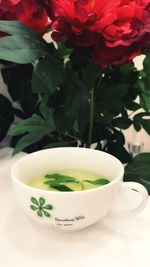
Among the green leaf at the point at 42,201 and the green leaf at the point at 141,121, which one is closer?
the green leaf at the point at 42,201

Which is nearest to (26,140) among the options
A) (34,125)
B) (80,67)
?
(34,125)

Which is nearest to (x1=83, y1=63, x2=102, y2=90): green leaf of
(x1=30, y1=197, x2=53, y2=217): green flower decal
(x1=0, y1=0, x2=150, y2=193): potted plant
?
(x1=0, y1=0, x2=150, y2=193): potted plant

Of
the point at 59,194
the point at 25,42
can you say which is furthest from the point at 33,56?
the point at 59,194

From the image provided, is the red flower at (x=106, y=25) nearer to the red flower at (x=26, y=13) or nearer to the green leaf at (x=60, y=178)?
the red flower at (x=26, y=13)

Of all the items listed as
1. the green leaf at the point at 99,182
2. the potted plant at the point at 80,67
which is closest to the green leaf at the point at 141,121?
the potted plant at the point at 80,67

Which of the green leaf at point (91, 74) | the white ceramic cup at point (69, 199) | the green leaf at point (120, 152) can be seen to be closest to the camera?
the white ceramic cup at point (69, 199)
